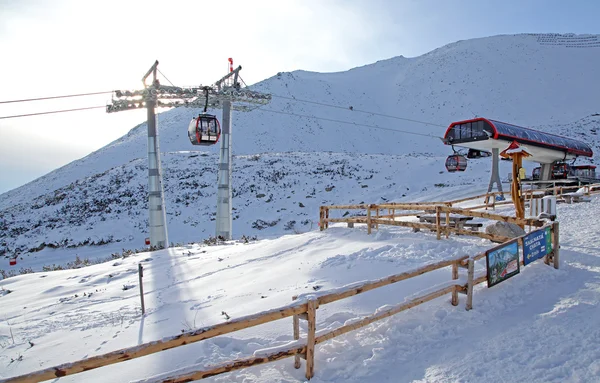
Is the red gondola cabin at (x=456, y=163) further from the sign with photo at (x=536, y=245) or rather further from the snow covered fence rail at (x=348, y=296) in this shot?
the snow covered fence rail at (x=348, y=296)

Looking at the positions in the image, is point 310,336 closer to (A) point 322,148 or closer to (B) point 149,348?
(B) point 149,348

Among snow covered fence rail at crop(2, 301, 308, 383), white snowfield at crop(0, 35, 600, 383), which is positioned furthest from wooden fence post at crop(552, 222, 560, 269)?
snow covered fence rail at crop(2, 301, 308, 383)

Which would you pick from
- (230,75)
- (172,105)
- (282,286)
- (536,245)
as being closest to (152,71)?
(172,105)

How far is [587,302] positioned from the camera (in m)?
6.12

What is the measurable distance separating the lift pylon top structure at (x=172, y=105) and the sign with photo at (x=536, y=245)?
1474cm

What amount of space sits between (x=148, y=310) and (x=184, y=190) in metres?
28.3

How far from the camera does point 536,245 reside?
7.73 m

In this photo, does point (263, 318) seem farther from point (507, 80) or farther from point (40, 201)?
point (507, 80)

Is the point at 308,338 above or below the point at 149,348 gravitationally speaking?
below

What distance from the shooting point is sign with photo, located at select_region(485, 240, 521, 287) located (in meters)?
6.54

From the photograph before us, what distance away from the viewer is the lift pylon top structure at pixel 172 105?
18.8 m

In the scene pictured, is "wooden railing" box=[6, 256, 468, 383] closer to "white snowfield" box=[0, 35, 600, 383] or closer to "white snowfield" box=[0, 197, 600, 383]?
"white snowfield" box=[0, 35, 600, 383]

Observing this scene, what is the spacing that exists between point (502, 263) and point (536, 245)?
1.58 meters

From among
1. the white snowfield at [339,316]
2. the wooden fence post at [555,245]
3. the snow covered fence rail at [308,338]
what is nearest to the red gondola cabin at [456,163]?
the white snowfield at [339,316]
